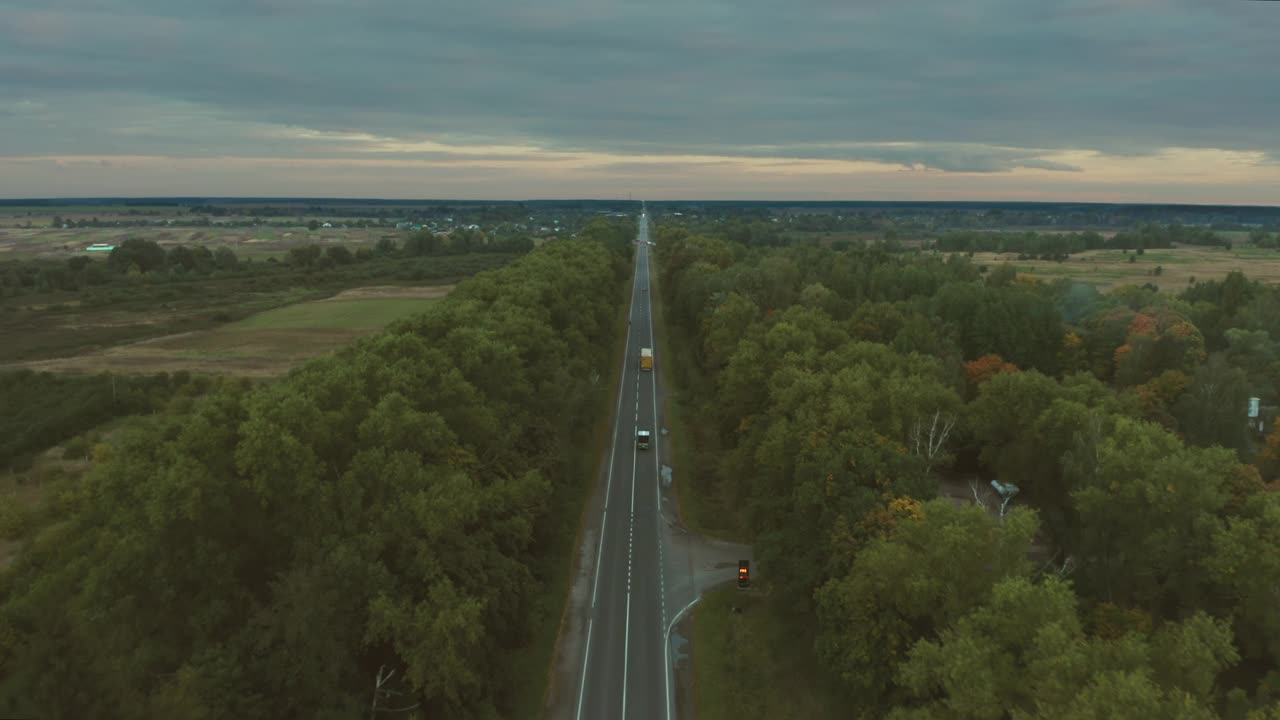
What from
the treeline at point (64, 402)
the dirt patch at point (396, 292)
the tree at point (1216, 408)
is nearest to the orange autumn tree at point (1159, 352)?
the tree at point (1216, 408)

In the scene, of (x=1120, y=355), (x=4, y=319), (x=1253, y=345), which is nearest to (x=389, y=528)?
(x=1120, y=355)

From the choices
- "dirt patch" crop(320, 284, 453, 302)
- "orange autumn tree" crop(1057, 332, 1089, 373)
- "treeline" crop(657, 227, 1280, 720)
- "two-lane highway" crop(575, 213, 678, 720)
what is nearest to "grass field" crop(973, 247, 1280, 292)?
"orange autumn tree" crop(1057, 332, 1089, 373)

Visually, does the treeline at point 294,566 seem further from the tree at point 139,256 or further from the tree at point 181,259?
the tree at point 139,256

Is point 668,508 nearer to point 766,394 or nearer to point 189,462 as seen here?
point 766,394

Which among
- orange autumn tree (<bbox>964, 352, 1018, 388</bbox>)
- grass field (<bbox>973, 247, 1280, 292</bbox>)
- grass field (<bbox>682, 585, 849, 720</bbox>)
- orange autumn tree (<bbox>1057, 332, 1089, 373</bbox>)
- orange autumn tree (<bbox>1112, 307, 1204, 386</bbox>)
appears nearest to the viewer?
grass field (<bbox>682, 585, 849, 720</bbox>)

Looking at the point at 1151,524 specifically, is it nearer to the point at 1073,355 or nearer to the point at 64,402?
the point at 1073,355

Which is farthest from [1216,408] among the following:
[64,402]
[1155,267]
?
[1155,267]

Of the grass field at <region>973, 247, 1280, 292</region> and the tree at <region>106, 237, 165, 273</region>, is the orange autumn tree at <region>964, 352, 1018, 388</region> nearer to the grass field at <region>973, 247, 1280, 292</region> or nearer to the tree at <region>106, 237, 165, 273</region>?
the grass field at <region>973, 247, 1280, 292</region>
